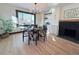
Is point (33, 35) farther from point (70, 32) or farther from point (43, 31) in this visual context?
point (70, 32)

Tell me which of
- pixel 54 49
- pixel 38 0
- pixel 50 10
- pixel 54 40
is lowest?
pixel 54 49

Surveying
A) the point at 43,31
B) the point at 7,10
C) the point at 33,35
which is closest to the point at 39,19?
the point at 43,31

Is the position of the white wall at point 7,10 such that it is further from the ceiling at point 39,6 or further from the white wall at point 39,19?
the white wall at point 39,19

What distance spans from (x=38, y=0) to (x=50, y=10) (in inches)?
17.0

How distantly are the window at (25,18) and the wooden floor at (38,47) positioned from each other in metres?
0.35

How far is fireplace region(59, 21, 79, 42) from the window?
0.76m

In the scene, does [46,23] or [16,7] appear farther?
[46,23]

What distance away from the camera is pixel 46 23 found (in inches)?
95.2

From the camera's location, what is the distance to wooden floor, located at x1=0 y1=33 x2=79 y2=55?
2.22 metres

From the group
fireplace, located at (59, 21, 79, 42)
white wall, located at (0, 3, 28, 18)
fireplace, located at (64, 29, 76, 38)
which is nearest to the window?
white wall, located at (0, 3, 28, 18)

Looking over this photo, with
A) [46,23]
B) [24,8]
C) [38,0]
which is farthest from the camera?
[46,23]
